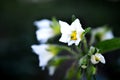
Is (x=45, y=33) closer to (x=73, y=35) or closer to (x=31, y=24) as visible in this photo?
(x=73, y=35)

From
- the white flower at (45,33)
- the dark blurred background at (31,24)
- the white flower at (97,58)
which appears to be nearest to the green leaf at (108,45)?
the white flower at (97,58)

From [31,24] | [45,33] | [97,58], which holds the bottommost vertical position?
[97,58]

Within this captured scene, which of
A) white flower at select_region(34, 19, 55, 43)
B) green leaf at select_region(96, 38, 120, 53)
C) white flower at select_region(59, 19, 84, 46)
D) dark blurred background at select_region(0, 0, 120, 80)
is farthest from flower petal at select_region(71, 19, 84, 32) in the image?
dark blurred background at select_region(0, 0, 120, 80)

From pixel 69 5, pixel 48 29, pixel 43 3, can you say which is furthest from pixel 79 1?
pixel 48 29

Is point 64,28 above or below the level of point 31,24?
below

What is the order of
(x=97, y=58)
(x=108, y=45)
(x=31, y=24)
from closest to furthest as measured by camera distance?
(x=97, y=58), (x=108, y=45), (x=31, y=24)

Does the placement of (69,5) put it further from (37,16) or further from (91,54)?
(91,54)

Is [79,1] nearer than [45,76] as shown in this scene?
No

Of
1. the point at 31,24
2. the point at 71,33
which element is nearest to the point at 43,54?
the point at 71,33
